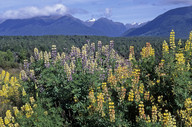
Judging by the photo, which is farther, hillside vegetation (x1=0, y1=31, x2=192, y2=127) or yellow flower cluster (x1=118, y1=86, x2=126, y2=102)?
yellow flower cluster (x1=118, y1=86, x2=126, y2=102)

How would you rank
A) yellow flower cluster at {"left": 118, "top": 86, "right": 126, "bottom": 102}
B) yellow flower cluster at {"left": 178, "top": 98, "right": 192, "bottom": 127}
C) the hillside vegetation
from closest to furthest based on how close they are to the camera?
1. yellow flower cluster at {"left": 178, "top": 98, "right": 192, "bottom": 127}
2. the hillside vegetation
3. yellow flower cluster at {"left": 118, "top": 86, "right": 126, "bottom": 102}

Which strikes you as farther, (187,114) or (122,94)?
(122,94)

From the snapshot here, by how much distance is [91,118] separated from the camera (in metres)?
4.91

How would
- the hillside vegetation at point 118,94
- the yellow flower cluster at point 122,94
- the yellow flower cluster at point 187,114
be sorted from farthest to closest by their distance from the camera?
the yellow flower cluster at point 122,94 < the hillside vegetation at point 118,94 < the yellow flower cluster at point 187,114

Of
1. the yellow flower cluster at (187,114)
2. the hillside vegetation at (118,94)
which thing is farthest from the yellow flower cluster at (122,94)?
the yellow flower cluster at (187,114)

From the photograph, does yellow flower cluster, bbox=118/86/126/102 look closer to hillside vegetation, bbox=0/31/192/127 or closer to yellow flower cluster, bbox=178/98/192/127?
hillside vegetation, bbox=0/31/192/127

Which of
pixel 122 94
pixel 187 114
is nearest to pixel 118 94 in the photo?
pixel 122 94

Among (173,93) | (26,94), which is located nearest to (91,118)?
(173,93)

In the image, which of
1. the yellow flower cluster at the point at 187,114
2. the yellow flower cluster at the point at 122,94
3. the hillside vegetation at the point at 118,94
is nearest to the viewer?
the yellow flower cluster at the point at 187,114

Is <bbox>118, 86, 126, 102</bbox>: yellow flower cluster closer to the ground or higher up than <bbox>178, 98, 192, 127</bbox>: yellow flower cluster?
higher up

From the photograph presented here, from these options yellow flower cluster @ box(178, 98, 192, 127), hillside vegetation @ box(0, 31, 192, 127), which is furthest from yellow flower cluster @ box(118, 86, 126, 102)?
yellow flower cluster @ box(178, 98, 192, 127)

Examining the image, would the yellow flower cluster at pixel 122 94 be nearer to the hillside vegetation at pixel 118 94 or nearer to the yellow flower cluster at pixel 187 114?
the hillside vegetation at pixel 118 94

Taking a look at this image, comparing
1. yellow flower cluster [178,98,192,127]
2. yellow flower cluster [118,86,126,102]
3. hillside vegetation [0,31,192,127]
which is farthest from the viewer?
yellow flower cluster [118,86,126,102]

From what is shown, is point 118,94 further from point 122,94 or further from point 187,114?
point 187,114
